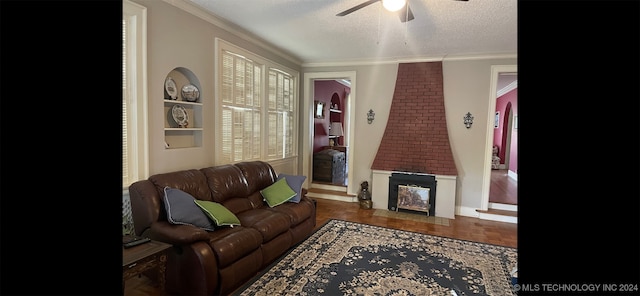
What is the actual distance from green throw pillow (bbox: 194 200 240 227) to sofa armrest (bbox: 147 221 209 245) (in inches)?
8.4

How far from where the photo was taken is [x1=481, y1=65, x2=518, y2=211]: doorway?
14.6 ft

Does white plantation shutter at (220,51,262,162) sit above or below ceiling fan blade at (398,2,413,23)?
below

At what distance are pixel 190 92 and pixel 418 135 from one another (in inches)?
133

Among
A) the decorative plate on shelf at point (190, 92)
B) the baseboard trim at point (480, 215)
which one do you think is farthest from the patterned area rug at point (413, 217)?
the decorative plate on shelf at point (190, 92)

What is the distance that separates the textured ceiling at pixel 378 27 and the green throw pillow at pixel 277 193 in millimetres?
1858

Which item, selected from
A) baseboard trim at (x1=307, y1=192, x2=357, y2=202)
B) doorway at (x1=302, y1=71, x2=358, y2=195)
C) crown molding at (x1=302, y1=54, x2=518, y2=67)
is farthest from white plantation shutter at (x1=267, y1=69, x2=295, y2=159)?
baseboard trim at (x1=307, y1=192, x2=357, y2=202)

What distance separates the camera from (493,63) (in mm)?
4430

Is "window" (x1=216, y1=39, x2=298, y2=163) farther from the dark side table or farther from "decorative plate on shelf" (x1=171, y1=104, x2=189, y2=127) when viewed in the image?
the dark side table
